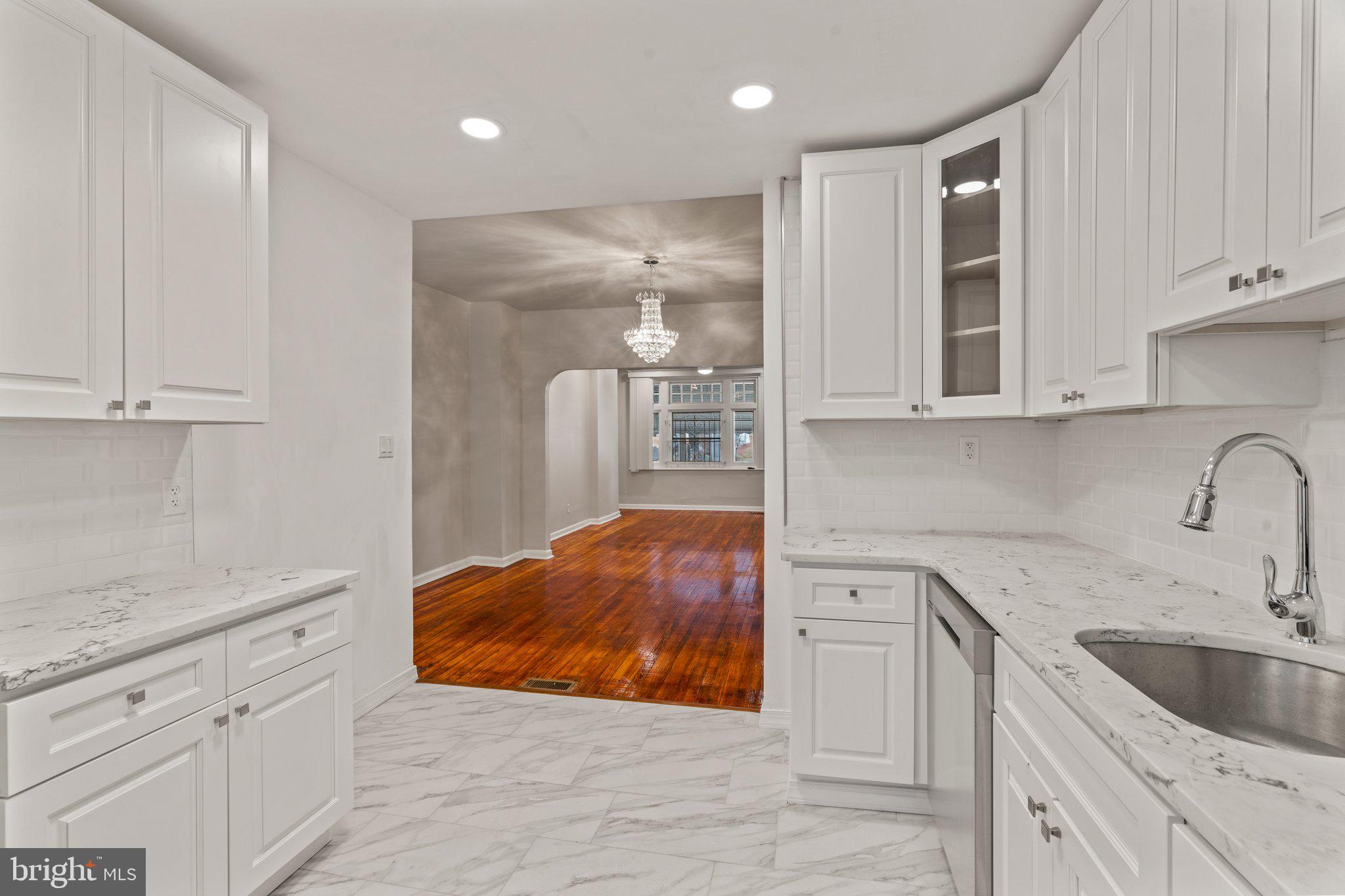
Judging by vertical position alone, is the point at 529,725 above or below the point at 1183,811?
below

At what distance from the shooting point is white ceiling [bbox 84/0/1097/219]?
1.80 meters

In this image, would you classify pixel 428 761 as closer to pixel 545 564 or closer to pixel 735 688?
pixel 735 688

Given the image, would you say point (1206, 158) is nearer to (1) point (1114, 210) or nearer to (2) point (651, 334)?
(1) point (1114, 210)

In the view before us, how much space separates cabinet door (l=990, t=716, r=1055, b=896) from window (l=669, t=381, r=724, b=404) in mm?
9640

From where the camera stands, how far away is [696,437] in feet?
36.3

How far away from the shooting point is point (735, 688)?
11.0ft

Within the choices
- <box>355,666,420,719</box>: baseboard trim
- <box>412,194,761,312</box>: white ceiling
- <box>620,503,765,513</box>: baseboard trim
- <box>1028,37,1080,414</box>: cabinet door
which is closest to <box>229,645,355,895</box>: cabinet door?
<box>355,666,420,719</box>: baseboard trim

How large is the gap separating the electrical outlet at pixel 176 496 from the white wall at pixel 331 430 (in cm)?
5

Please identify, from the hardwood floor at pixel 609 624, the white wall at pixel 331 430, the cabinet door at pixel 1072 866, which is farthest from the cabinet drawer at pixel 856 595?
the white wall at pixel 331 430

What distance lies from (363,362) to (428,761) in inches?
70.5

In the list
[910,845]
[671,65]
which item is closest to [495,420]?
[671,65]

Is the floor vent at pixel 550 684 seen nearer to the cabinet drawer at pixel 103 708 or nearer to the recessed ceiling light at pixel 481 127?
the cabinet drawer at pixel 103 708

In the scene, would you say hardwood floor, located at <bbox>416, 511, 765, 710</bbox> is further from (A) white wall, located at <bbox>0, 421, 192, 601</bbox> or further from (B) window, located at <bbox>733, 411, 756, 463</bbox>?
(B) window, located at <bbox>733, 411, 756, 463</bbox>

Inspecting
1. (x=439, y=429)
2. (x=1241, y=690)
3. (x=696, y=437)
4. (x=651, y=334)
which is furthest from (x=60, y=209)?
(x=696, y=437)
